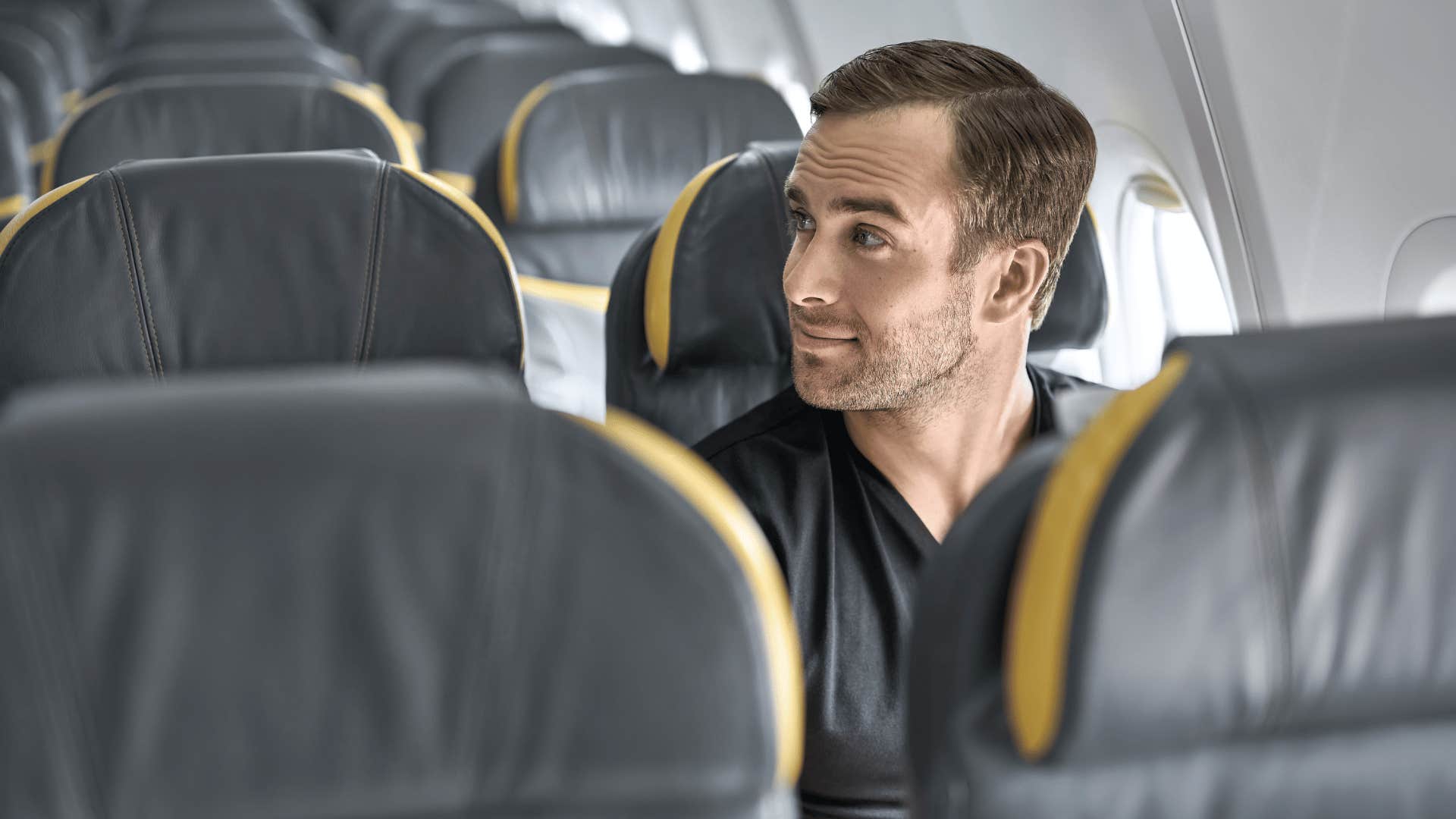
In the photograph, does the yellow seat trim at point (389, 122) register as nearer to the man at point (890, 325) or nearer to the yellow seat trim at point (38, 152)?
the man at point (890, 325)

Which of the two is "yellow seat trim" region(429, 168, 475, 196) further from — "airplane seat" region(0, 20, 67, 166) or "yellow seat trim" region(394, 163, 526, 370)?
"airplane seat" region(0, 20, 67, 166)

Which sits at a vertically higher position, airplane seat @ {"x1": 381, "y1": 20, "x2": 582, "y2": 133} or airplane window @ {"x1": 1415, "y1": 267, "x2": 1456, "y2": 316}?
airplane seat @ {"x1": 381, "y1": 20, "x2": 582, "y2": 133}

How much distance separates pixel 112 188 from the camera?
5.77 feet

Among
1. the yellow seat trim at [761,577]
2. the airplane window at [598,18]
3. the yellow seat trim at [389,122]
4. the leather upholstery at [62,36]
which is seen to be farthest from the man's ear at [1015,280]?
the airplane window at [598,18]

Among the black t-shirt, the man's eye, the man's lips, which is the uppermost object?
the man's eye

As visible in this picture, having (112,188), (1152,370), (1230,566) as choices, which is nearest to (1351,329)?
(1230,566)

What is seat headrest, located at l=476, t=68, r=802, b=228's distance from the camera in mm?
3115

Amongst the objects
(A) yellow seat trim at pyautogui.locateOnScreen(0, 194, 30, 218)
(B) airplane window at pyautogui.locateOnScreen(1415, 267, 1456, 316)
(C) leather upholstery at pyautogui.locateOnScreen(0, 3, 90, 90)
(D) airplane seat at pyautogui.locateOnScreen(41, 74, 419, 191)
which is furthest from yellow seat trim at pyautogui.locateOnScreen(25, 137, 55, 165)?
(B) airplane window at pyautogui.locateOnScreen(1415, 267, 1456, 316)

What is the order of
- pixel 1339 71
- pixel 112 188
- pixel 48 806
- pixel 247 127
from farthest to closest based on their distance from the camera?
pixel 247 127 → pixel 1339 71 → pixel 112 188 → pixel 48 806

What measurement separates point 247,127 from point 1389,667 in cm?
255

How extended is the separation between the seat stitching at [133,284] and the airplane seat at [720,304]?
0.64 meters

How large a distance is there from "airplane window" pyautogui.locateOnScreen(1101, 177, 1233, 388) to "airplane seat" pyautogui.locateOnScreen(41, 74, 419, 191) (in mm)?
1457

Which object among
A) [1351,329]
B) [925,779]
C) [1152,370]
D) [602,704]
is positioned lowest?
[1152,370]

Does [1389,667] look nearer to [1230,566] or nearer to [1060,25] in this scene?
[1230,566]
